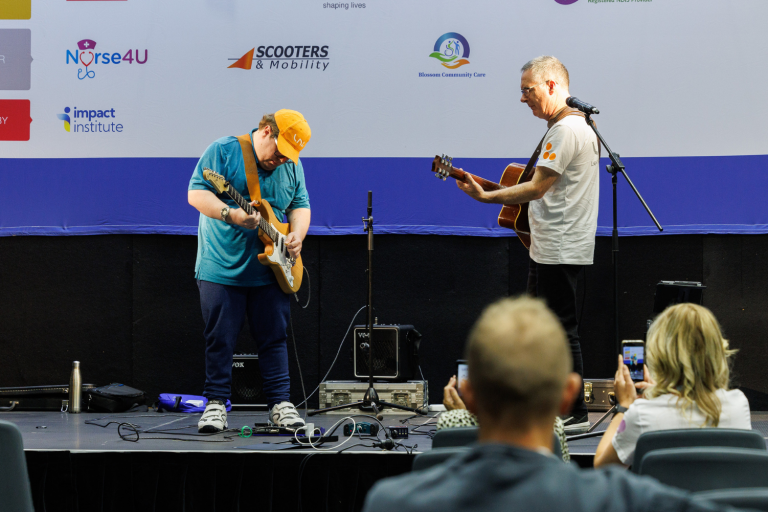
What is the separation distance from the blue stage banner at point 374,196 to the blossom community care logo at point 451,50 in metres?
0.70

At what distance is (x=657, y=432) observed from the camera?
1.75m

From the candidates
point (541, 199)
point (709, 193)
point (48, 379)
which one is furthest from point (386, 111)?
point (48, 379)

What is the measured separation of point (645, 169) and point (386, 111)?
6.12ft

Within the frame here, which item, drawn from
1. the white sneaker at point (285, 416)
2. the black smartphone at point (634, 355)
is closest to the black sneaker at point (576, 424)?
the black smartphone at point (634, 355)

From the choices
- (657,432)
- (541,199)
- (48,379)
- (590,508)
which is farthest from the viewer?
(48,379)

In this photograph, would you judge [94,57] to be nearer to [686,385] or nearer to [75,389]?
[75,389]

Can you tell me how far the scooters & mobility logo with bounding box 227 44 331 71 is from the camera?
204 inches

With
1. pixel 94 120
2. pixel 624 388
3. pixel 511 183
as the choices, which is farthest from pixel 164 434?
pixel 94 120

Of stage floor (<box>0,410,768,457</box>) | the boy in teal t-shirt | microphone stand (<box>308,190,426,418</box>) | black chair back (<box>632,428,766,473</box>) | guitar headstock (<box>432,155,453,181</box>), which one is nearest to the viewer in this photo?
black chair back (<box>632,428,766,473</box>)

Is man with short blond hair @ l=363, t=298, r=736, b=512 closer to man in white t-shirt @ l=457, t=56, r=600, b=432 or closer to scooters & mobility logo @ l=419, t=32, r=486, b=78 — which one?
man in white t-shirt @ l=457, t=56, r=600, b=432

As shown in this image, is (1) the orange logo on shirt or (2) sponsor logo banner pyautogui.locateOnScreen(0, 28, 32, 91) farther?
(2) sponsor logo banner pyautogui.locateOnScreen(0, 28, 32, 91)

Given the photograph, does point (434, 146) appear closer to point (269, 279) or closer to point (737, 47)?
point (269, 279)

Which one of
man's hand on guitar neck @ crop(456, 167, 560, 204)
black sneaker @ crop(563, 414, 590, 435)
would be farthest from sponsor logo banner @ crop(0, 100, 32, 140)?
black sneaker @ crop(563, 414, 590, 435)

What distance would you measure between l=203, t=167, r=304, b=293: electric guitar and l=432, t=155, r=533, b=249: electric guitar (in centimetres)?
93
